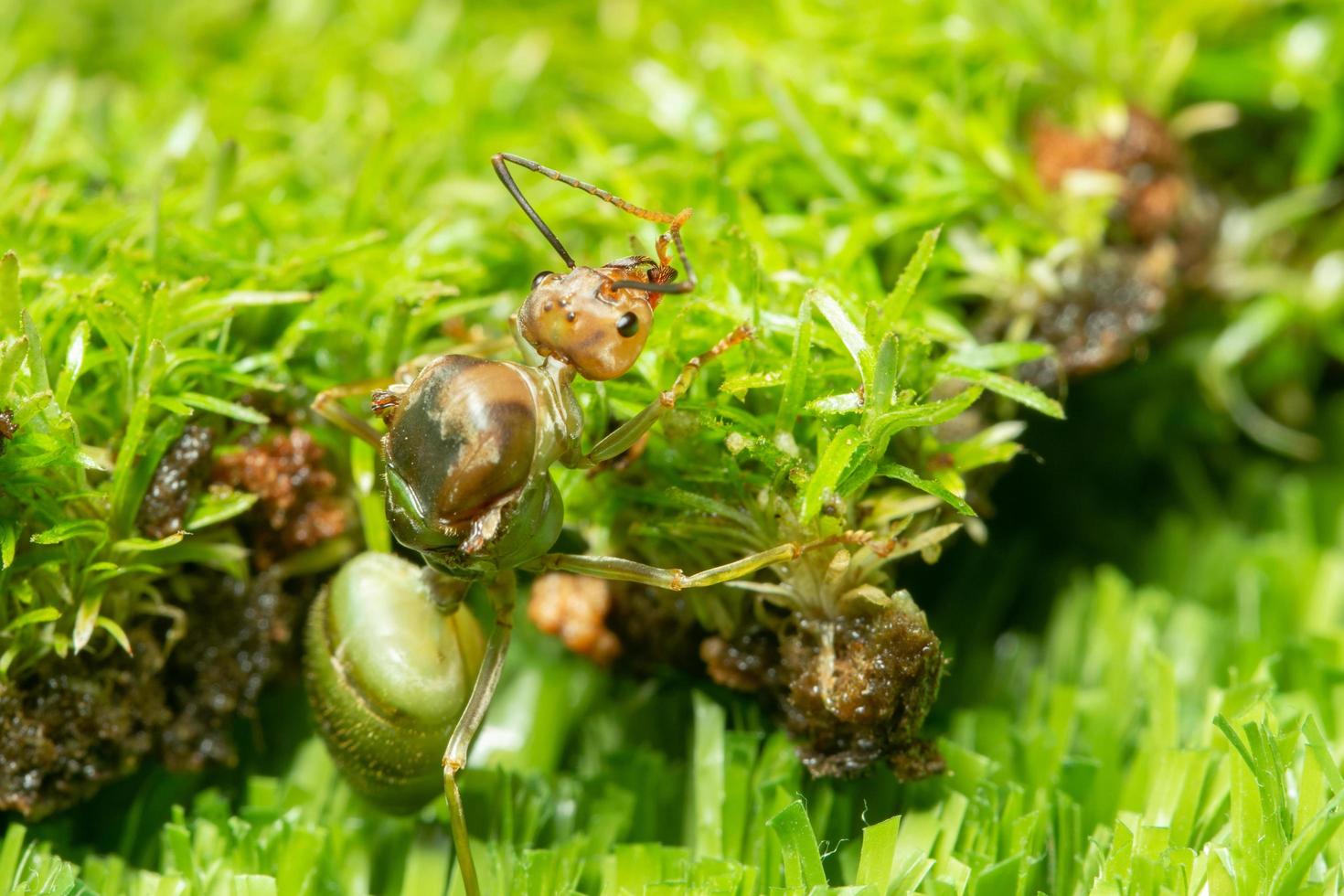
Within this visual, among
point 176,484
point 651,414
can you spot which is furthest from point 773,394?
point 176,484

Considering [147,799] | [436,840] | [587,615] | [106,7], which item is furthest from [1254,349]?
[106,7]

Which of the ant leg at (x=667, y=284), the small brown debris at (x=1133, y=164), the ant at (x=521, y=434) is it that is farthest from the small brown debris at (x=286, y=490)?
the small brown debris at (x=1133, y=164)

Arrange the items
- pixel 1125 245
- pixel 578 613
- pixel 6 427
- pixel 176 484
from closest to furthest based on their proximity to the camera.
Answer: pixel 6 427 → pixel 176 484 → pixel 578 613 → pixel 1125 245

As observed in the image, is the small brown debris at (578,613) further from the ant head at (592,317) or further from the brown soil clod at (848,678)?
the ant head at (592,317)

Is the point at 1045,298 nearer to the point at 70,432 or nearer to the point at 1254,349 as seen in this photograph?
the point at 1254,349

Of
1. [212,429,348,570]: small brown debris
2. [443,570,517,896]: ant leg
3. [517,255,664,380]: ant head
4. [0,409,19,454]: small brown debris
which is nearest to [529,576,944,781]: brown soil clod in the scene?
[443,570,517,896]: ant leg

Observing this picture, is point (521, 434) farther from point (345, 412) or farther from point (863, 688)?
point (863, 688)
